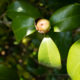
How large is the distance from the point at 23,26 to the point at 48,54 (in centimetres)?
21

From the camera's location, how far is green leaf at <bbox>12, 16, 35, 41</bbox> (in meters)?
0.93

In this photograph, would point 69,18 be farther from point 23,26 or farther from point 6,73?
point 6,73

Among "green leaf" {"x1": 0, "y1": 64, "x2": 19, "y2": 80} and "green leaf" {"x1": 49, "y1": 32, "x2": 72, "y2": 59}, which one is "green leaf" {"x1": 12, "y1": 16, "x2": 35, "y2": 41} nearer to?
"green leaf" {"x1": 49, "y1": 32, "x2": 72, "y2": 59}

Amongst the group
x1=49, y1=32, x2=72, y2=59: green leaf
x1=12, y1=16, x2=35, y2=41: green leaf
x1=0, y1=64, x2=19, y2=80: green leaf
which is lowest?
x1=0, y1=64, x2=19, y2=80: green leaf

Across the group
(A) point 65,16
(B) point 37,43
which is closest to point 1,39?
(B) point 37,43

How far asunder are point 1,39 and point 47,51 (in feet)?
2.70

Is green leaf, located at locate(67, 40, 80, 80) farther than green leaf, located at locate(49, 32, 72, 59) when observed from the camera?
No

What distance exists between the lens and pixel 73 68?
0.76 m

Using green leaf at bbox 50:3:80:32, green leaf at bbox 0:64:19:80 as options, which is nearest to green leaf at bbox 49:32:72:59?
green leaf at bbox 50:3:80:32

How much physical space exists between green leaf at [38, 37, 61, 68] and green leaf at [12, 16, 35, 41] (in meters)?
0.11

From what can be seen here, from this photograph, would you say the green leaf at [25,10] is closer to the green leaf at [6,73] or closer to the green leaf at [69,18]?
the green leaf at [69,18]

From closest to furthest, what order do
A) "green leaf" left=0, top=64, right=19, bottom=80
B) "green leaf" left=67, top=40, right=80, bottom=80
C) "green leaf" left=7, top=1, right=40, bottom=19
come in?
"green leaf" left=67, top=40, right=80, bottom=80
"green leaf" left=7, top=1, right=40, bottom=19
"green leaf" left=0, top=64, right=19, bottom=80

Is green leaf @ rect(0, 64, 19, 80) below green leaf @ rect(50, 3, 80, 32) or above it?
below

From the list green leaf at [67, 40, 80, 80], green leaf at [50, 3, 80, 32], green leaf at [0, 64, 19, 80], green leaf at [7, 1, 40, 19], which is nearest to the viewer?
green leaf at [67, 40, 80, 80]
